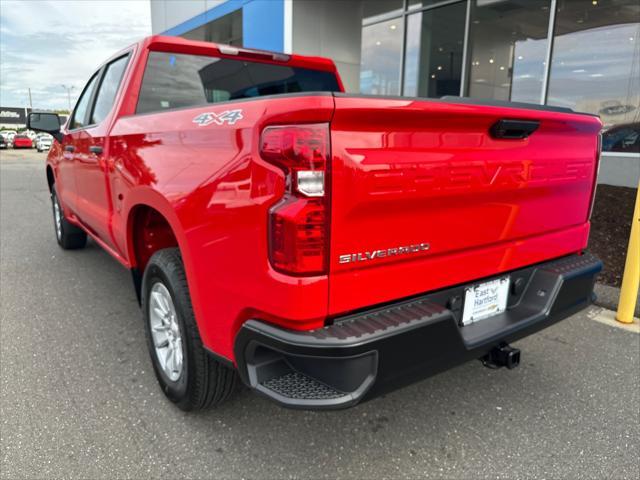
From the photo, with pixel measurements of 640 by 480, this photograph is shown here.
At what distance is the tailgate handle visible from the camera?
191 centimetres

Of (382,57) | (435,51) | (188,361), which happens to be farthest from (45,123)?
(382,57)

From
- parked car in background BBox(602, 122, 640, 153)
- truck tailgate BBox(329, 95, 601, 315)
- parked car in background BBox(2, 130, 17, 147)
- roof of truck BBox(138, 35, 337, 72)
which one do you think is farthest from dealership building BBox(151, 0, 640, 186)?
parked car in background BBox(2, 130, 17, 147)

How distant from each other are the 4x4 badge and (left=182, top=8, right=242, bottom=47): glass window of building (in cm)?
1266

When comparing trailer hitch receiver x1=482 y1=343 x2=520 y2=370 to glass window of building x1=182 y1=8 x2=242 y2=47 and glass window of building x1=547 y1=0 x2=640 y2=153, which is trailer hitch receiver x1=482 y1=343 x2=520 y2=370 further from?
glass window of building x1=182 y1=8 x2=242 y2=47

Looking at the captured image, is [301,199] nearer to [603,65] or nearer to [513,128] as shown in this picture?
[513,128]

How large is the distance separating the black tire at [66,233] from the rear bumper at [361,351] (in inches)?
175

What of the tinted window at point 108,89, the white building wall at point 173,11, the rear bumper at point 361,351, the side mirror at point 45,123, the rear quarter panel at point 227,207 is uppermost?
the white building wall at point 173,11

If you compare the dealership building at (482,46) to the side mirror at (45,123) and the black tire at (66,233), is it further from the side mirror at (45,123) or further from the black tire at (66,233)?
the side mirror at (45,123)

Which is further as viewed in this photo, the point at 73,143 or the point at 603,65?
the point at 603,65

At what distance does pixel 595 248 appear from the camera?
5.26 m

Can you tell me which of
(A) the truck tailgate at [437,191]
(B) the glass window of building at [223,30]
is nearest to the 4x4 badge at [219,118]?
(A) the truck tailgate at [437,191]

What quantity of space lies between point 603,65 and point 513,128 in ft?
26.8

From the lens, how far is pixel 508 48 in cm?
986

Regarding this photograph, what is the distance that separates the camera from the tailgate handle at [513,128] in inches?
75.1
